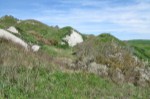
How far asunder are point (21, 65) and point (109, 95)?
4.23 m

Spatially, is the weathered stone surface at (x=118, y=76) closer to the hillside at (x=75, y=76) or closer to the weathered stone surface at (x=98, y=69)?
the hillside at (x=75, y=76)

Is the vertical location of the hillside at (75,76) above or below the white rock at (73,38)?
below

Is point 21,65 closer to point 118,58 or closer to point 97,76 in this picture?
point 97,76

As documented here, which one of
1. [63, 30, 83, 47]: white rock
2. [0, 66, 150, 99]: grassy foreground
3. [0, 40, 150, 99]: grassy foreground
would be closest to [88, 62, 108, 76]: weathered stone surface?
[0, 40, 150, 99]: grassy foreground

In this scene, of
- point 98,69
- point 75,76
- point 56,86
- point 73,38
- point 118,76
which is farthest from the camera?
point 73,38

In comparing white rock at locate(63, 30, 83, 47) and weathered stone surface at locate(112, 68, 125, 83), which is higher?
white rock at locate(63, 30, 83, 47)

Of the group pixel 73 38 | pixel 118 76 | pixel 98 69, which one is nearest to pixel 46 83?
pixel 98 69

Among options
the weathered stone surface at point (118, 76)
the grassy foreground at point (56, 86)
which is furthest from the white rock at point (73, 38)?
the grassy foreground at point (56, 86)

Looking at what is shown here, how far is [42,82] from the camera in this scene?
17812mm

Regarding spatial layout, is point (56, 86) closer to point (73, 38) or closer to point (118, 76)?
point (118, 76)

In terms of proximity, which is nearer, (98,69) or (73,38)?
(98,69)

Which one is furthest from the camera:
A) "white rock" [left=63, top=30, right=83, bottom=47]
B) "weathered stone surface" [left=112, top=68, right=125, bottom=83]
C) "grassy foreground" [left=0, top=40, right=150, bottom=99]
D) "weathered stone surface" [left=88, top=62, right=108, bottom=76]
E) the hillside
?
"white rock" [left=63, top=30, right=83, bottom=47]

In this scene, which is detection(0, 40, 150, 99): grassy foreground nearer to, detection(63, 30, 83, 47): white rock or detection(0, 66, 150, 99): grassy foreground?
detection(0, 66, 150, 99): grassy foreground

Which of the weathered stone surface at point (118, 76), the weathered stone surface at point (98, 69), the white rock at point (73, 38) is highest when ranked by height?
the white rock at point (73, 38)
